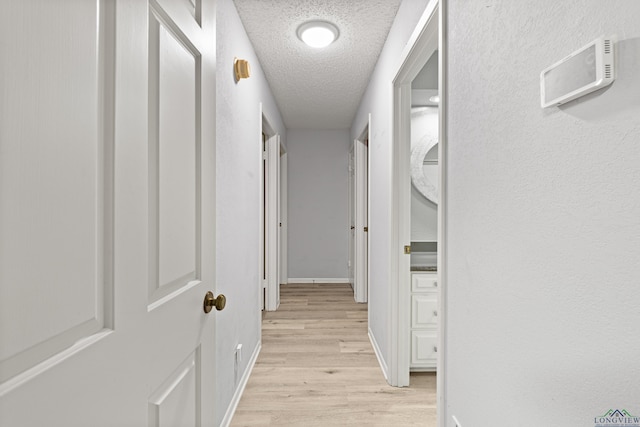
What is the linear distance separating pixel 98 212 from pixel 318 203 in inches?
197

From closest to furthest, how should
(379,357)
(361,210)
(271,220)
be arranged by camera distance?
(379,357)
(271,220)
(361,210)

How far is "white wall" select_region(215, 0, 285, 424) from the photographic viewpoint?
1.83 meters

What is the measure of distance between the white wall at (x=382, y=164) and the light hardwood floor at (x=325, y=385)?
9.2 inches

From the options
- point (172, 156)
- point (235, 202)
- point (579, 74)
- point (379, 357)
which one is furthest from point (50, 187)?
point (379, 357)

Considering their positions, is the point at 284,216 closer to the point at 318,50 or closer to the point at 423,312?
the point at 318,50

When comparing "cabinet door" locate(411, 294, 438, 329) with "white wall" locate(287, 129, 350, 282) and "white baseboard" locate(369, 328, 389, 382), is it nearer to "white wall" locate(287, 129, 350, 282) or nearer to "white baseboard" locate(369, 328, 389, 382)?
"white baseboard" locate(369, 328, 389, 382)

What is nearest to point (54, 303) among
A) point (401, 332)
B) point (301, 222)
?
point (401, 332)

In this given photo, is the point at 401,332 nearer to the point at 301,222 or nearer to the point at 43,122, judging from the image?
the point at 43,122

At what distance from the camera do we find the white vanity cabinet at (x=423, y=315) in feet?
8.04

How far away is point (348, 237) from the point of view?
5.55 m

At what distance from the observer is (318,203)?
5.58 meters

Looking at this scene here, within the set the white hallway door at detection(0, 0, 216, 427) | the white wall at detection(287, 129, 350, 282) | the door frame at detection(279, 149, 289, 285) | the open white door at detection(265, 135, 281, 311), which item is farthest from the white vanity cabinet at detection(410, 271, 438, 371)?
the white wall at detection(287, 129, 350, 282)

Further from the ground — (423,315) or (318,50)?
(318,50)

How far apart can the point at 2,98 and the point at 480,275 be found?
1.15 metres
